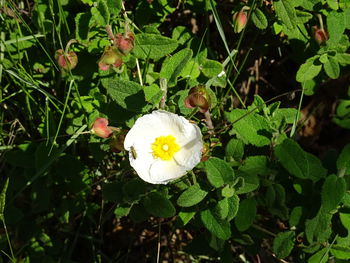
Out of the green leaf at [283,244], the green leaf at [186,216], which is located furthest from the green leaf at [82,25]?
the green leaf at [283,244]

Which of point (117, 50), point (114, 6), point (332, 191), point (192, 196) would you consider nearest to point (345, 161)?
point (332, 191)

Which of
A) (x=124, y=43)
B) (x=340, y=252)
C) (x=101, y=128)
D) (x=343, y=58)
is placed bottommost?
(x=340, y=252)

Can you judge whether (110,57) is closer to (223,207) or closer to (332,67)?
(223,207)

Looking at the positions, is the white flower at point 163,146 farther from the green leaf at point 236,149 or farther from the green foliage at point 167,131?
the green leaf at point 236,149

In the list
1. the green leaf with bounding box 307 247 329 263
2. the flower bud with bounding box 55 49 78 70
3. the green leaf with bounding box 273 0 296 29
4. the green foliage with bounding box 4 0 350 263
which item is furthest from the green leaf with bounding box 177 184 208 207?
the green leaf with bounding box 273 0 296 29

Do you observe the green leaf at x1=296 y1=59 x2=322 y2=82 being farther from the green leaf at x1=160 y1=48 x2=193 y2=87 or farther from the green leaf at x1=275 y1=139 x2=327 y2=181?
the green leaf at x1=160 y1=48 x2=193 y2=87
